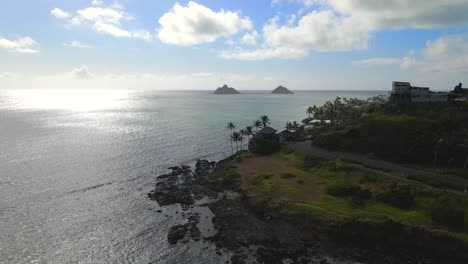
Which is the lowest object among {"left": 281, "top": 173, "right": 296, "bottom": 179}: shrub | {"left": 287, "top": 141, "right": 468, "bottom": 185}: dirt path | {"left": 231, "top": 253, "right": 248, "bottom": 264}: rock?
{"left": 231, "top": 253, "right": 248, "bottom": 264}: rock

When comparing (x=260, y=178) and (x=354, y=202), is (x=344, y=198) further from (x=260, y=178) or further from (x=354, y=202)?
(x=260, y=178)

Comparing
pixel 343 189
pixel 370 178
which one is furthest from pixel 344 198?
pixel 370 178

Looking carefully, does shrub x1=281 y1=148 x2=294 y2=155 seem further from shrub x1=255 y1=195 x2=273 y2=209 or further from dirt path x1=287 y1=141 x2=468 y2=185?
shrub x1=255 y1=195 x2=273 y2=209

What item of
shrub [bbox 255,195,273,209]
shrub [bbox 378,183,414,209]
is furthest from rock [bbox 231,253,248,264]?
shrub [bbox 378,183,414,209]

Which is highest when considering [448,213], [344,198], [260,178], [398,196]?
[448,213]

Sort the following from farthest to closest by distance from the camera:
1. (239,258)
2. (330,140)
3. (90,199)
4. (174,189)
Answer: (330,140), (174,189), (90,199), (239,258)

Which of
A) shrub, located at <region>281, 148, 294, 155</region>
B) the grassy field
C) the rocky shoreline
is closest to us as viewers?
the rocky shoreline
